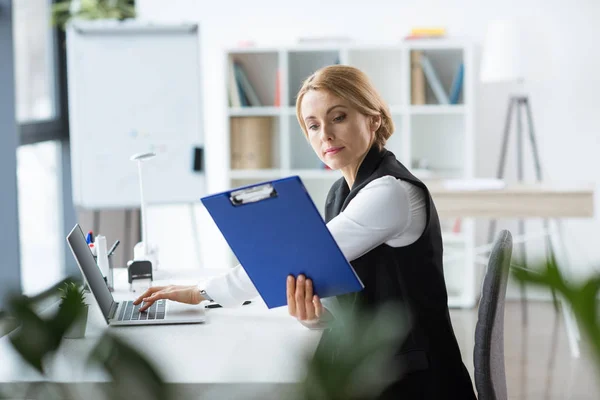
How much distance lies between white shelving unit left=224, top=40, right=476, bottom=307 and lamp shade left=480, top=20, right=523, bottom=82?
0.63 feet

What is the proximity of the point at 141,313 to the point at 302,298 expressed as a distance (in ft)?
1.57

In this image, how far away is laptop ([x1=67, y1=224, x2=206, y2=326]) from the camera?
1.72 m

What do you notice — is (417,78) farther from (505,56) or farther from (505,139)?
(505,139)

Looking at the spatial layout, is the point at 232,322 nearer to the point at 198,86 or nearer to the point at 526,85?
the point at 198,86

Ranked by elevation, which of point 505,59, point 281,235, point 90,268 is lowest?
point 90,268

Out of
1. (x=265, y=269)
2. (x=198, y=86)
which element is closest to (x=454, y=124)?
(x=198, y=86)

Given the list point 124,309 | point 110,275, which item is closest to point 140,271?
point 110,275

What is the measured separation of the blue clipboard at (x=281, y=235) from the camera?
144cm

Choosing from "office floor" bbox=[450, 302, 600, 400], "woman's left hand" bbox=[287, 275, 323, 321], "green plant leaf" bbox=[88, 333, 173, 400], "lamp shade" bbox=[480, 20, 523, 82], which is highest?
"lamp shade" bbox=[480, 20, 523, 82]

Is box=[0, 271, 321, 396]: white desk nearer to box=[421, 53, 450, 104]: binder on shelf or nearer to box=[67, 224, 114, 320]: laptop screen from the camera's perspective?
box=[67, 224, 114, 320]: laptop screen

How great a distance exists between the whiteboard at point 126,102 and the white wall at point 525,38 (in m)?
0.70

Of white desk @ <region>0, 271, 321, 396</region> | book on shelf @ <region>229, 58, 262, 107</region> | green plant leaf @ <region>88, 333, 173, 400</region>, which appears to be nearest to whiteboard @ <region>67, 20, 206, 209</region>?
book on shelf @ <region>229, 58, 262, 107</region>

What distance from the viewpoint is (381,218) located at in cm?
165

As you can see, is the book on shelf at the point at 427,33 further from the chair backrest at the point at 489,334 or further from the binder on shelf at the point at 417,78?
the chair backrest at the point at 489,334
